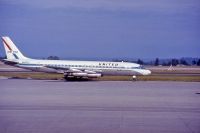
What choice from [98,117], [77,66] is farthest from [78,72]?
[98,117]

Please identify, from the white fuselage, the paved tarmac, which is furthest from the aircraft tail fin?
the paved tarmac

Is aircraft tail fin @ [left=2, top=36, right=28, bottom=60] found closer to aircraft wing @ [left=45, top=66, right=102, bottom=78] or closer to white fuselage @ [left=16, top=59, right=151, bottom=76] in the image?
white fuselage @ [left=16, top=59, right=151, bottom=76]

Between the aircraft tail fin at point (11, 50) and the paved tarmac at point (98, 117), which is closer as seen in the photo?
the paved tarmac at point (98, 117)

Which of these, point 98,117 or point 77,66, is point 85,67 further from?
point 98,117

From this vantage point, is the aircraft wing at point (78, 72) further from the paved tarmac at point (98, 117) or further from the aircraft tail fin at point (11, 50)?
the paved tarmac at point (98, 117)

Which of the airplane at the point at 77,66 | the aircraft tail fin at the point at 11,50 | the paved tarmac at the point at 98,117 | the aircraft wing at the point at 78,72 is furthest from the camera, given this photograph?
the aircraft tail fin at the point at 11,50

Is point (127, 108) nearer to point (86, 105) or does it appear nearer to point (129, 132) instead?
point (86, 105)

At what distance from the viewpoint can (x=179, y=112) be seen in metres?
17.3

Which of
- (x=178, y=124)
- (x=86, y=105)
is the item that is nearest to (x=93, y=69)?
(x=86, y=105)

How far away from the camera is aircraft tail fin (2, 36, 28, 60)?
166 feet

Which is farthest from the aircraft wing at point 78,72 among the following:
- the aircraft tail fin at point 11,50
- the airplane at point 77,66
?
the aircraft tail fin at point 11,50

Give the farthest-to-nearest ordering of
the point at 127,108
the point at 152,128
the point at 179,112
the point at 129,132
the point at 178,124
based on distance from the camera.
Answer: the point at 127,108 < the point at 179,112 < the point at 178,124 < the point at 152,128 < the point at 129,132

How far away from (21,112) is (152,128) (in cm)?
625

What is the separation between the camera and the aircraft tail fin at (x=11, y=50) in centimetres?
5071
